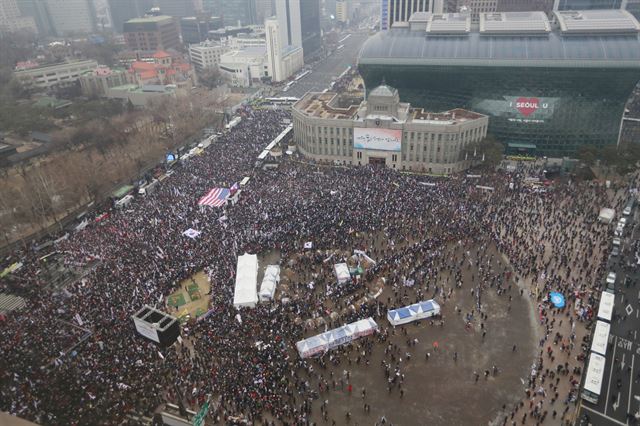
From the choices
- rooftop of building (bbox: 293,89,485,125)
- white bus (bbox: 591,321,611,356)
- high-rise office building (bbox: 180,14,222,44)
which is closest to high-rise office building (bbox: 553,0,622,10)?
rooftop of building (bbox: 293,89,485,125)

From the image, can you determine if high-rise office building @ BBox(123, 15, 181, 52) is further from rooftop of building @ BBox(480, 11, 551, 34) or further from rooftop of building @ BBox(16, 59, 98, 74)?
rooftop of building @ BBox(480, 11, 551, 34)

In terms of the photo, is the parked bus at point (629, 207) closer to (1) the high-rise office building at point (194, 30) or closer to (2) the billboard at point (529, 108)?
(2) the billboard at point (529, 108)

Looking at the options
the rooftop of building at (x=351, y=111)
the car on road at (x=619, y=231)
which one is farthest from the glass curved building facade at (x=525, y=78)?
the car on road at (x=619, y=231)

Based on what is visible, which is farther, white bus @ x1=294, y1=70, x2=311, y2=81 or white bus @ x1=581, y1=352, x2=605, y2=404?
white bus @ x1=294, y1=70, x2=311, y2=81

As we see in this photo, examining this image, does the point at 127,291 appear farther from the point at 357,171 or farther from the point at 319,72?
the point at 319,72

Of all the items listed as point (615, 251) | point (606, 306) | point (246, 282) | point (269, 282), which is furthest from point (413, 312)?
point (615, 251)
